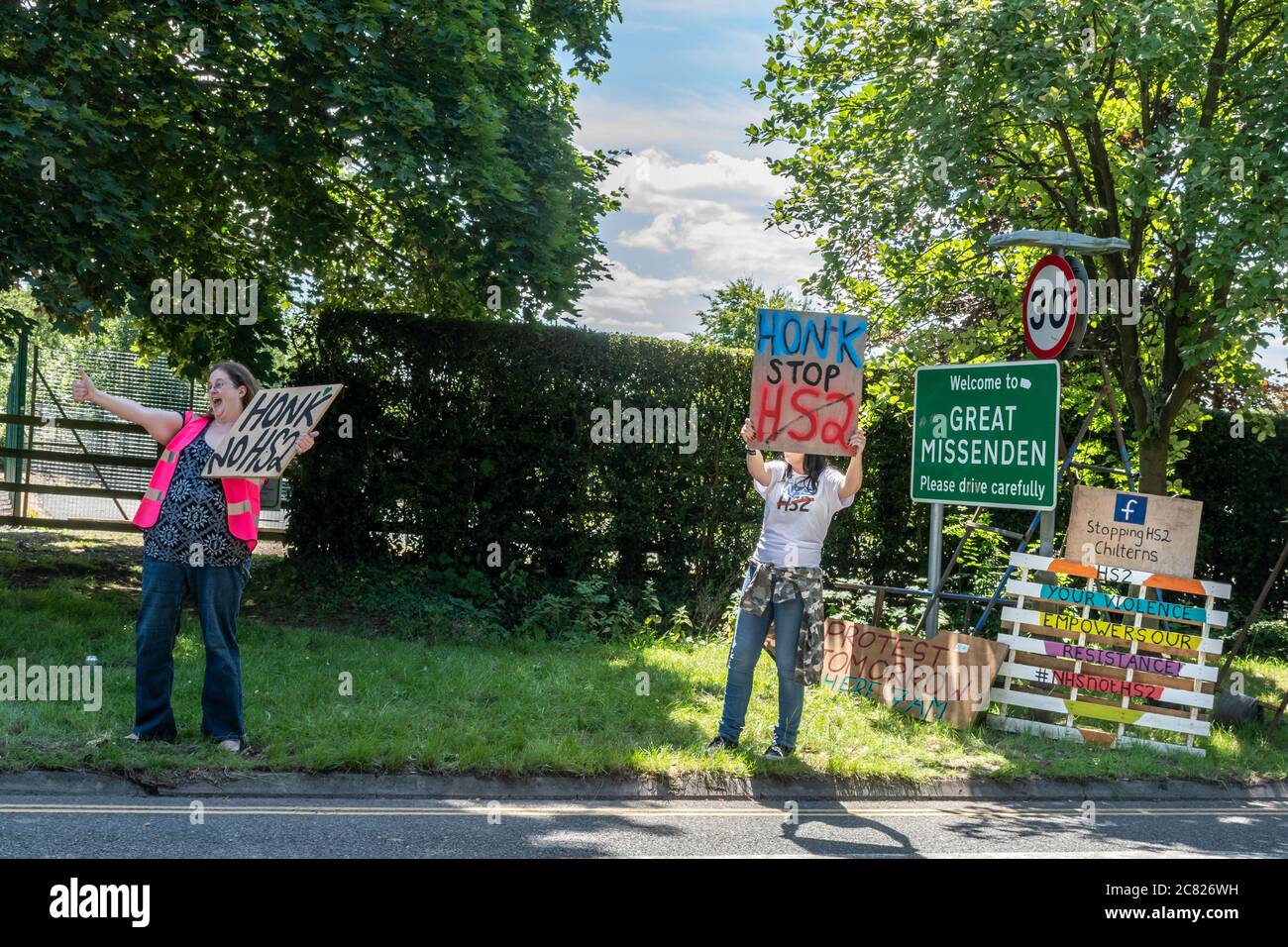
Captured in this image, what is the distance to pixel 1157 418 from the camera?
39.4 feet

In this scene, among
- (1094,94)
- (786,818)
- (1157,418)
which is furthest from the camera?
(1157,418)

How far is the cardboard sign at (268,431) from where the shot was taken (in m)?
6.34

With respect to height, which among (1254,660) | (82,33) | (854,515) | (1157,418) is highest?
(82,33)

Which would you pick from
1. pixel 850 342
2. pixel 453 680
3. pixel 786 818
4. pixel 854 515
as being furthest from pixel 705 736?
pixel 854 515

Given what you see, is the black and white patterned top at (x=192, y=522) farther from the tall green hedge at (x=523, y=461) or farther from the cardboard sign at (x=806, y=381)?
the tall green hedge at (x=523, y=461)

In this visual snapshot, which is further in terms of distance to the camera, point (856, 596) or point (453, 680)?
point (856, 596)

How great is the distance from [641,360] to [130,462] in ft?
31.0

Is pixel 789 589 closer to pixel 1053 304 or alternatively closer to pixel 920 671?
pixel 920 671

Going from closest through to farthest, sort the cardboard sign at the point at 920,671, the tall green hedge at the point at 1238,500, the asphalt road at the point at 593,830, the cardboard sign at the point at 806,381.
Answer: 1. the asphalt road at the point at 593,830
2. the cardboard sign at the point at 806,381
3. the cardboard sign at the point at 920,671
4. the tall green hedge at the point at 1238,500

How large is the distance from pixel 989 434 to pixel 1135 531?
1389 mm

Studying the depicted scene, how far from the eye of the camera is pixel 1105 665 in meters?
8.52

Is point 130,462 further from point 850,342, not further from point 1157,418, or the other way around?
point 1157,418

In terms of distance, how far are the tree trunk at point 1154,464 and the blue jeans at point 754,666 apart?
6.97m

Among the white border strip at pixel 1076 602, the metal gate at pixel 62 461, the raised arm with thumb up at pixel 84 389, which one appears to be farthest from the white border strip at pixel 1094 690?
the metal gate at pixel 62 461
